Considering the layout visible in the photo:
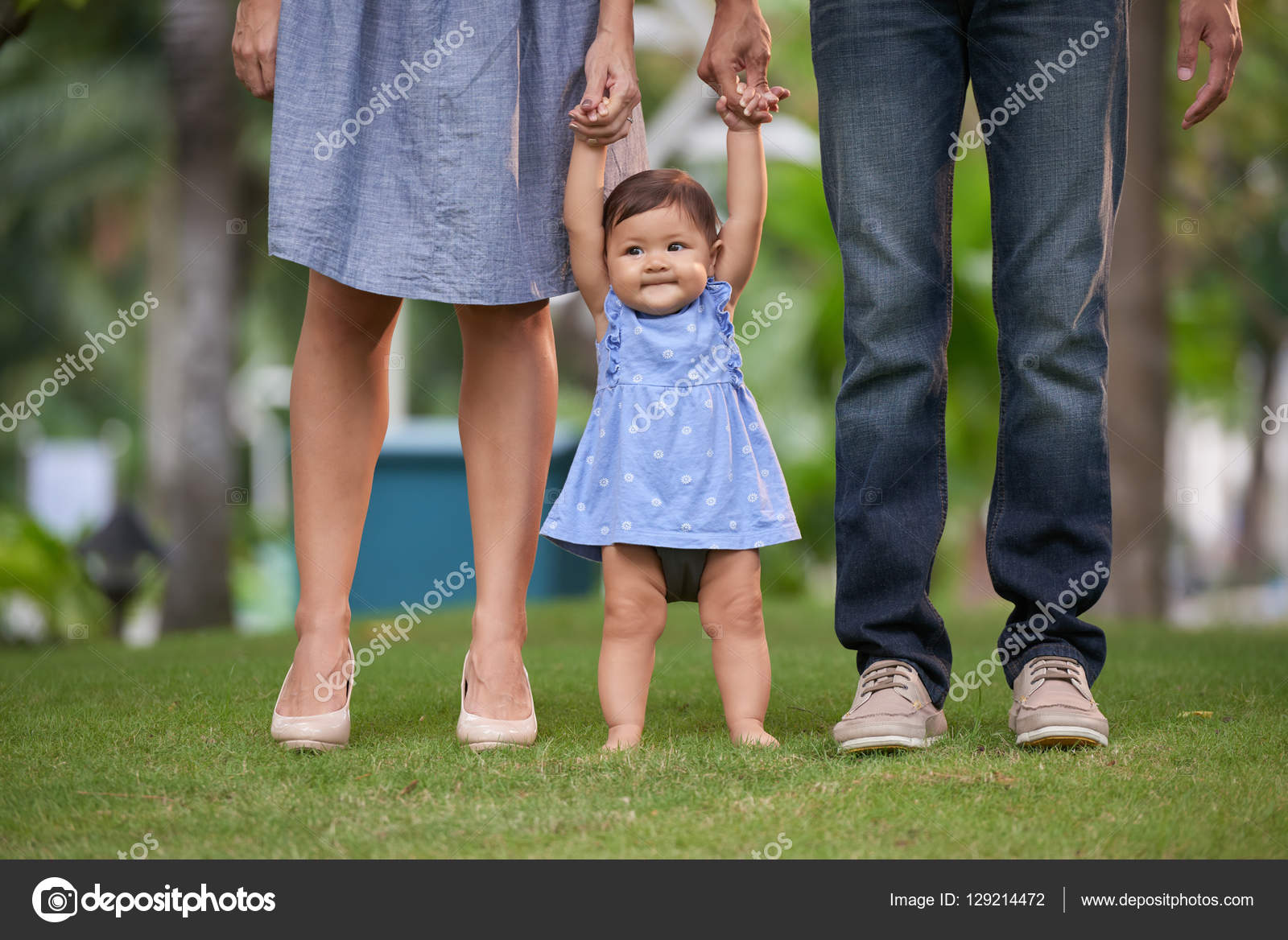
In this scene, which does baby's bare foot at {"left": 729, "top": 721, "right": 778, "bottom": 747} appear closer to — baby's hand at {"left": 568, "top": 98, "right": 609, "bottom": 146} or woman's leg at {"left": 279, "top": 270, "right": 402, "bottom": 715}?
woman's leg at {"left": 279, "top": 270, "right": 402, "bottom": 715}

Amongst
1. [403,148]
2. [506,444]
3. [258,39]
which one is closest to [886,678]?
[506,444]

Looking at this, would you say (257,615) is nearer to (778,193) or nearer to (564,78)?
(778,193)

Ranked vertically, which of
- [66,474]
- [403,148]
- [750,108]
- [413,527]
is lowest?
[66,474]

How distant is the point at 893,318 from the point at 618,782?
3.15 ft

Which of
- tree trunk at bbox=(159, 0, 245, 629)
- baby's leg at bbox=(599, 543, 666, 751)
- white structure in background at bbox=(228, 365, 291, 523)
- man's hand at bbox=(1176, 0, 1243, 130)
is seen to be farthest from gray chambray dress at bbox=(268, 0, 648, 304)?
tree trunk at bbox=(159, 0, 245, 629)

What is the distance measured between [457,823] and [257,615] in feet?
77.1

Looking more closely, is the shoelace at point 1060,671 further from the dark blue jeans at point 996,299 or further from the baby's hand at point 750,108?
the baby's hand at point 750,108

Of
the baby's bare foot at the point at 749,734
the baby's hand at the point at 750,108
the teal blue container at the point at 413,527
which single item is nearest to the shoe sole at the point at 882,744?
the baby's bare foot at the point at 749,734

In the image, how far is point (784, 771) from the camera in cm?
192

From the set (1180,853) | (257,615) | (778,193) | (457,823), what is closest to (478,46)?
(457,823)

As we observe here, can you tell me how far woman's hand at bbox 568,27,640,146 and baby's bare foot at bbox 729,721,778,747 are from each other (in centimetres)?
112

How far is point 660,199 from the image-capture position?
2322mm

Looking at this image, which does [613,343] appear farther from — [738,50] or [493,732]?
[493,732]

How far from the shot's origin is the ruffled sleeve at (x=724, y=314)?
2.34 m
